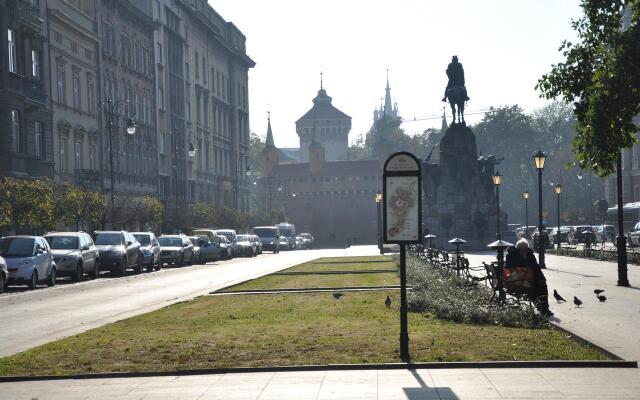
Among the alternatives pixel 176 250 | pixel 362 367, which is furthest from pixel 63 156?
pixel 362 367

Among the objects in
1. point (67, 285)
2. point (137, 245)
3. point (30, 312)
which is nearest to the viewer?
point (30, 312)

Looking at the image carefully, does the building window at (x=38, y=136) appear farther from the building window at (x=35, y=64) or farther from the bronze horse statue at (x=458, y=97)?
the bronze horse statue at (x=458, y=97)

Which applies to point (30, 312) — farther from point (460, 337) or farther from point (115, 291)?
point (460, 337)

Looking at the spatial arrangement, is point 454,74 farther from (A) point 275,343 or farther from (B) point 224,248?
(A) point 275,343

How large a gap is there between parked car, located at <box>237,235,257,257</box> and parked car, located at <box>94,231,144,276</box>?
27.7 m

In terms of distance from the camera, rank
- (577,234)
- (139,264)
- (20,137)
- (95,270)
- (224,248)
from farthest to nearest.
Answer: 1. (577,234)
2. (224,248)
3. (20,137)
4. (139,264)
5. (95,270)

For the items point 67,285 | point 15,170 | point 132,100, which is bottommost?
point 67,285

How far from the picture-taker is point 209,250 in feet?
210

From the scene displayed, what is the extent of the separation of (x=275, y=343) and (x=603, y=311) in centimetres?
749

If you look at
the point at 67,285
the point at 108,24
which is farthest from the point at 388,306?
the point at 108,24

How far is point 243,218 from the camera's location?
100438 millimetres

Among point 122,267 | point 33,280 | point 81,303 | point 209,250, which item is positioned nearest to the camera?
point 81,303

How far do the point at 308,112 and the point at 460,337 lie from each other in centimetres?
18185

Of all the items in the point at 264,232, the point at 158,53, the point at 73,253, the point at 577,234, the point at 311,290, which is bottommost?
the point at 577,234
